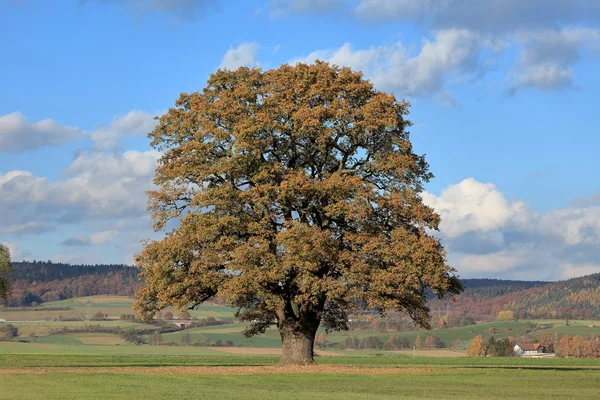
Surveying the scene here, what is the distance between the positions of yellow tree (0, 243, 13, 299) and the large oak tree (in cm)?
1521

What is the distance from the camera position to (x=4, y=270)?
5819cm

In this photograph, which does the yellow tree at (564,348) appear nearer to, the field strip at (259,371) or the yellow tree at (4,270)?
the field strip at (259,371)

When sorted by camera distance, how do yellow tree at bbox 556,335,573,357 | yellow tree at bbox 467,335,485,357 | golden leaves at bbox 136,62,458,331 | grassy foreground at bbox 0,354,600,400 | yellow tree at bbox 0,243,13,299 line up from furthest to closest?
yellow tree at bbox 556,335,573,357, yellow tree at bbox 467,335,485,357, yellow tree at bbox 0,243,13,299, golden leaves at bbox 136,62,458,331, grassy foreground at bbox 0,354,600,400

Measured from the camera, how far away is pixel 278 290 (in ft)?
152

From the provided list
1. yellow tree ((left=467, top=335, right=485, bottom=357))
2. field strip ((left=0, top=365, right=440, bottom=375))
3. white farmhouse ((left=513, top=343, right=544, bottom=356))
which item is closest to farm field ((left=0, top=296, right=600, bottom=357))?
white farmhouse ((left=513, top=343, right=544, bottom=356))

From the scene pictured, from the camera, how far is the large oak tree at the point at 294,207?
4381cm

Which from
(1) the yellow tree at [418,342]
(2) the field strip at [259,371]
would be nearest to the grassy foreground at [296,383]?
(2) the field strip at [259,371]

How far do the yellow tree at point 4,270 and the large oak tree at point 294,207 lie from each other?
15.2 m

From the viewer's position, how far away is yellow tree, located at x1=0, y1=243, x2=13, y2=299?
57784 mm

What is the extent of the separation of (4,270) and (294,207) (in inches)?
929

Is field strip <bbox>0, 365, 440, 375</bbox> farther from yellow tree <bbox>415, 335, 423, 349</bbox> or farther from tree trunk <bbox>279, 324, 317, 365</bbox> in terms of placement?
yellow tree <bbox>415, 335, 423, 349</bbox>

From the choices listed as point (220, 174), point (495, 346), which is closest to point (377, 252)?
point (220, 174)

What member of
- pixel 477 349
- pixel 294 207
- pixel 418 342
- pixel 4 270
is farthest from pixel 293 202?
pixel 418 342

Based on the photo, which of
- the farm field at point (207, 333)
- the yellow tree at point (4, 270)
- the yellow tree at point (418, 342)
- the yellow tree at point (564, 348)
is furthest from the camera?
the yellow tree at point (418, 342)
